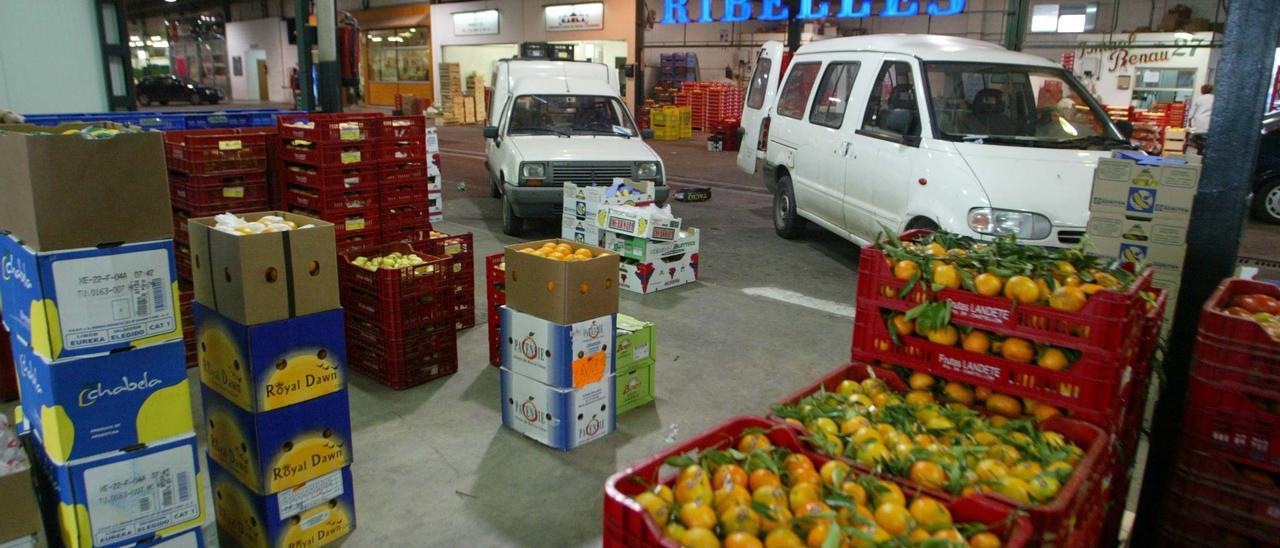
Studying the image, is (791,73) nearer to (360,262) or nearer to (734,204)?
(734,204)

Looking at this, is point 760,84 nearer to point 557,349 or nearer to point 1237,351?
point 557,349

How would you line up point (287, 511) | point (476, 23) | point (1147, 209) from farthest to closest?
1. point (476, 23)
2. point (1147, 209)
3. point (287, 511)

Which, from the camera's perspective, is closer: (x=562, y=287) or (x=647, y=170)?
(x=562, y=287)

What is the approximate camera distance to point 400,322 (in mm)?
4945

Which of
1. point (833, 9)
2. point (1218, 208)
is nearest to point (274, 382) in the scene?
point (1218, 208)

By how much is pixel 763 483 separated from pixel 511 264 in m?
2.50

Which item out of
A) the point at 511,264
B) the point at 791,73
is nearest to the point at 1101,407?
the point at 511,264

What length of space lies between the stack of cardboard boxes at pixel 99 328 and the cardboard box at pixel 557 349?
168cm

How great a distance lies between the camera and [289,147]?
5.91m

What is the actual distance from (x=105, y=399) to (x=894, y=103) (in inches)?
252

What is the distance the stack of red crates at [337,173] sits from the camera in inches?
224

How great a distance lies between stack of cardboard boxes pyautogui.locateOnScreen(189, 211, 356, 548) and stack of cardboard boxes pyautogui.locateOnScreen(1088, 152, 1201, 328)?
15.7 feet

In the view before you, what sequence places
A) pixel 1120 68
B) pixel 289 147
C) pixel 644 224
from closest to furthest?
pixel 289 147
pixel 644 224
pixel 1120 68

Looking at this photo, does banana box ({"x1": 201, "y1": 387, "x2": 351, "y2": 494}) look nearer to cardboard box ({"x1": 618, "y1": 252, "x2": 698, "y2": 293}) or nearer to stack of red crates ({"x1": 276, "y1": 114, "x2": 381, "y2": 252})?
stack of red crates ({"x1": 276, "y1": 114, "x2": 381, "y2": 252})
